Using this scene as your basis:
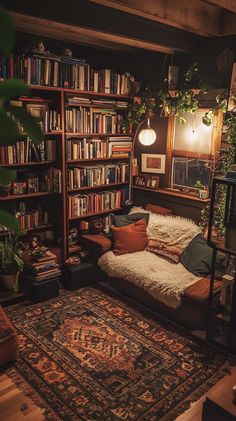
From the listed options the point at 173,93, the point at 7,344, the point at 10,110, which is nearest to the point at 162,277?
the point at 7,344

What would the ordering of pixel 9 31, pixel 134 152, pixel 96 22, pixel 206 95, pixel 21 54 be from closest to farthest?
pixel 9 31
pixel 96 22
pixel 21 54
pixel 206 95
pixel 134 152

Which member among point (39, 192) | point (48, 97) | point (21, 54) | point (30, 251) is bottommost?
point (30, 251)

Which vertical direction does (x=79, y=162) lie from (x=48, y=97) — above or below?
below

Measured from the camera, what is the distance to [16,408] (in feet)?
6.53

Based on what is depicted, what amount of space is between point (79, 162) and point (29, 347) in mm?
2235

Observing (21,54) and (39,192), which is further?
(39,192)

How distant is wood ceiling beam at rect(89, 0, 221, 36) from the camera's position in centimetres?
243

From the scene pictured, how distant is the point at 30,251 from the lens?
150 inches

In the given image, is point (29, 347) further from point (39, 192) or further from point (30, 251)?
point (39, 192)

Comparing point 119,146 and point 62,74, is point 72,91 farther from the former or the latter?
point 119,146

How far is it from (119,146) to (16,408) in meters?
3.16

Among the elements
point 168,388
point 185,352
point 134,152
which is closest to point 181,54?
point 134,152

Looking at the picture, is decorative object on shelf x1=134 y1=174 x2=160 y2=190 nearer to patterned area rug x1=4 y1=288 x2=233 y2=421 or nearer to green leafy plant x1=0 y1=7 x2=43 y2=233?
patterned area rug x1=4 y1=288 x2=233 y2=421

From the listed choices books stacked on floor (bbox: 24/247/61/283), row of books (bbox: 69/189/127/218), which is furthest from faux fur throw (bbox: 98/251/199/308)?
row of books (bbox: 69/189/127/218)
